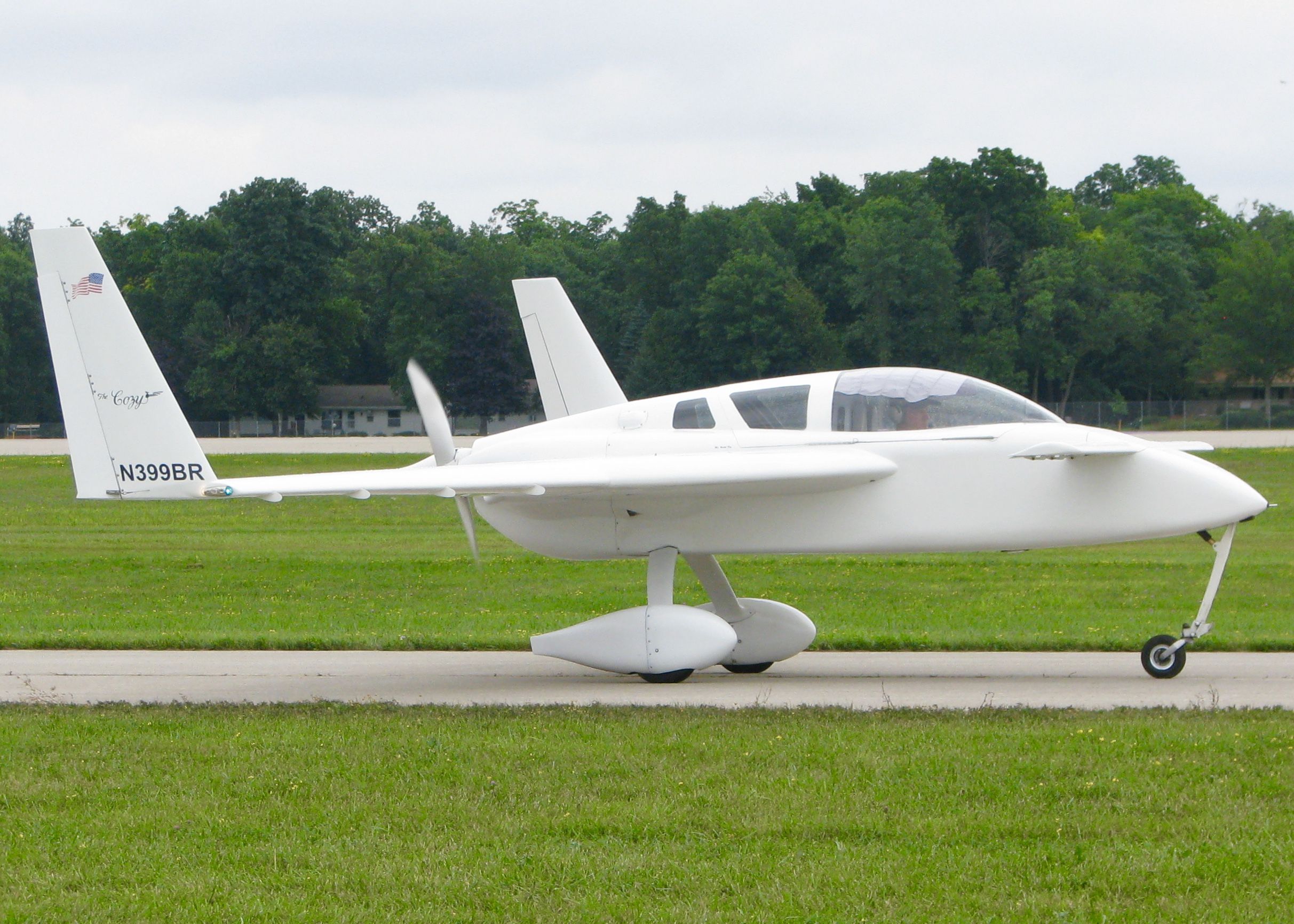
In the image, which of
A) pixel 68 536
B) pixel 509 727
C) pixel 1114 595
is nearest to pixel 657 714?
pixel 509 727

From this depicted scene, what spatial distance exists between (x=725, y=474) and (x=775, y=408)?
3.21 feet

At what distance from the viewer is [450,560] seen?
23.6 metres

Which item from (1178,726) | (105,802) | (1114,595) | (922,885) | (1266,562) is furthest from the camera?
(1266,562)

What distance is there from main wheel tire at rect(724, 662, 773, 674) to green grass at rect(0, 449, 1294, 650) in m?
1.54

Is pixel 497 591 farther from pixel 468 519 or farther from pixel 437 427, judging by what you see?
pixel 437 427

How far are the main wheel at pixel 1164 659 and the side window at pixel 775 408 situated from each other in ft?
10.5

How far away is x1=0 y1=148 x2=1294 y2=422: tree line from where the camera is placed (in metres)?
83.9

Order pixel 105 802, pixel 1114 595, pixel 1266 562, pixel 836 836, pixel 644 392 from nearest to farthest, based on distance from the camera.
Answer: pixel 836 836 < pixel 105 802 < pixel 1114 595 < pixel 1266 562 < pixel 644 392

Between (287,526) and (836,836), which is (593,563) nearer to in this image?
(287,526)

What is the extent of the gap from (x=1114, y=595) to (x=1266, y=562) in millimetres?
5314

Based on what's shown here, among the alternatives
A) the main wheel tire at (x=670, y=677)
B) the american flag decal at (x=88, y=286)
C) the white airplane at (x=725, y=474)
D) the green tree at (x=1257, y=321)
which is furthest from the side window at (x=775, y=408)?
the green tree at (x=1257, y=321)

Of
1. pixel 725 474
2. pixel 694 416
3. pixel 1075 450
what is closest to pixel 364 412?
pixel 694 416

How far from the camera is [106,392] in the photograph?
36.6ft

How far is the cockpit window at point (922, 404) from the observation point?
1145 centimetres
